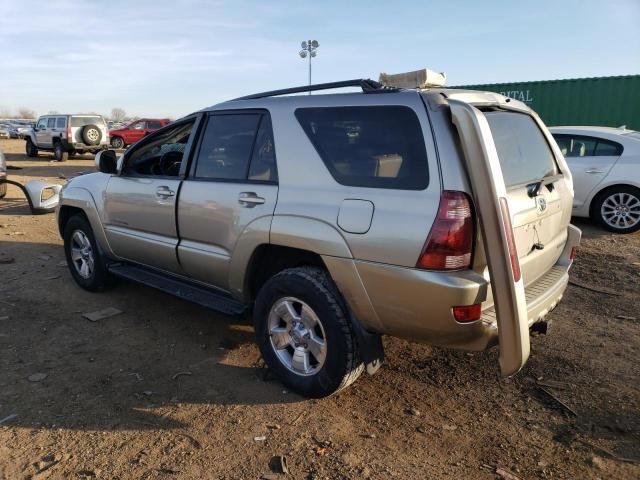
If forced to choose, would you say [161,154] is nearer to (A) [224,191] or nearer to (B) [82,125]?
(A) [224,191]

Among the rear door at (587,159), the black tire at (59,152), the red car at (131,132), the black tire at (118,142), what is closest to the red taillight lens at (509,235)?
the rear door at (587,159)

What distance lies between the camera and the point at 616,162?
741cm

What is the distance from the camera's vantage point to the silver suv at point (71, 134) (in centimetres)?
1953

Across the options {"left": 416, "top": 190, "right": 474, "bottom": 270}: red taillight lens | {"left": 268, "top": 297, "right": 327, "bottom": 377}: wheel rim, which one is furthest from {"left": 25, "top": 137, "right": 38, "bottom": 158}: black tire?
{"left": 416, "top": 190, "right": 474, "bottom": 270}: red taillight lens

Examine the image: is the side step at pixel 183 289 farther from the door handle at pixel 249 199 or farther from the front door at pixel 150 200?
the door handle at pixel 249 199

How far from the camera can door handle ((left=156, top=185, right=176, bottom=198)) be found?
3.86m

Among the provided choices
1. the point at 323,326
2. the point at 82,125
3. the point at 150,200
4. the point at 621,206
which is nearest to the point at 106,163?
the point at 150,200

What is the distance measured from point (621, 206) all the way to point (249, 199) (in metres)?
6.50

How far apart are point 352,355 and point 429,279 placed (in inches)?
28.1

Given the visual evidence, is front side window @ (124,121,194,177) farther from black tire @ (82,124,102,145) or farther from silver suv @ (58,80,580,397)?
black tire @ (82,124,102,145)

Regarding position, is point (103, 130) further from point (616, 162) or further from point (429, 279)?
point (429, 279)

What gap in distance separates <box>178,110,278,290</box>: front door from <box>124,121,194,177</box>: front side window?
425mm

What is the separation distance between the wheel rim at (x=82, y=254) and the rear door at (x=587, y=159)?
22.3 feet

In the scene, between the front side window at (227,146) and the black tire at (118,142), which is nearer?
the front side window at (227,146)
